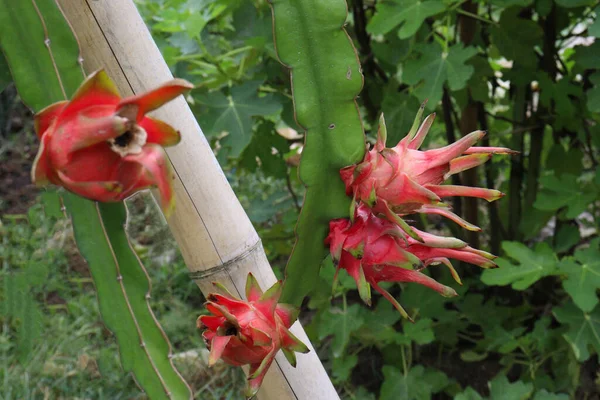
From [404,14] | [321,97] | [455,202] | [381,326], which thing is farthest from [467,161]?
[455,202]

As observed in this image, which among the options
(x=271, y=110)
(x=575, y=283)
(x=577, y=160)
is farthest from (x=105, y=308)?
(x=577, y=160)

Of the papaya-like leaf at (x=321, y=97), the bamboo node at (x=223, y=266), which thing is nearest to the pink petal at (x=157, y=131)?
the papaya-like leaf at (x=321, y=97)

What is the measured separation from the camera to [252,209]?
1558 mm

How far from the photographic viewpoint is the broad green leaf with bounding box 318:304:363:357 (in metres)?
1.33

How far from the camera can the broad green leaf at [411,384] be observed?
1.37 m

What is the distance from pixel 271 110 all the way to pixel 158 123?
86 cm

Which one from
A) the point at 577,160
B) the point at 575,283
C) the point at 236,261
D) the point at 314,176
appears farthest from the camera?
the point at 577,160

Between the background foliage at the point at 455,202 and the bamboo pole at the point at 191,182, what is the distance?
0.53m

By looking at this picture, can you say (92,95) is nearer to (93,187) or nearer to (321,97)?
(93,187)

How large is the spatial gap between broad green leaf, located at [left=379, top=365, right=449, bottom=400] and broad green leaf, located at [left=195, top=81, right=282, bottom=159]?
0.57m

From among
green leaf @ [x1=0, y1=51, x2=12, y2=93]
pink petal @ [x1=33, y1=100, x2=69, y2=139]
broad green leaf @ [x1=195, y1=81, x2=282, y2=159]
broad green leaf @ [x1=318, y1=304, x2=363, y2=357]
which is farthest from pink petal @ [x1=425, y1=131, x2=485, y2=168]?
broad green leaf @ [x1=318, y1=304, x2=363, y2=357]

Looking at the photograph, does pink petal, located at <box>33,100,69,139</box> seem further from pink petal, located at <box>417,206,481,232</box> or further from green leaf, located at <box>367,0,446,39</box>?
green leaf, located at <box>367,0,446,39</box>

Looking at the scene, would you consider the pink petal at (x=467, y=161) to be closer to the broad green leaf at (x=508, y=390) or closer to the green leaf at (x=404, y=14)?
the green leaf at (x=404, y=14)

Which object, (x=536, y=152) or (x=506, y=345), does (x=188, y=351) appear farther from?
(x=536, y=152)
